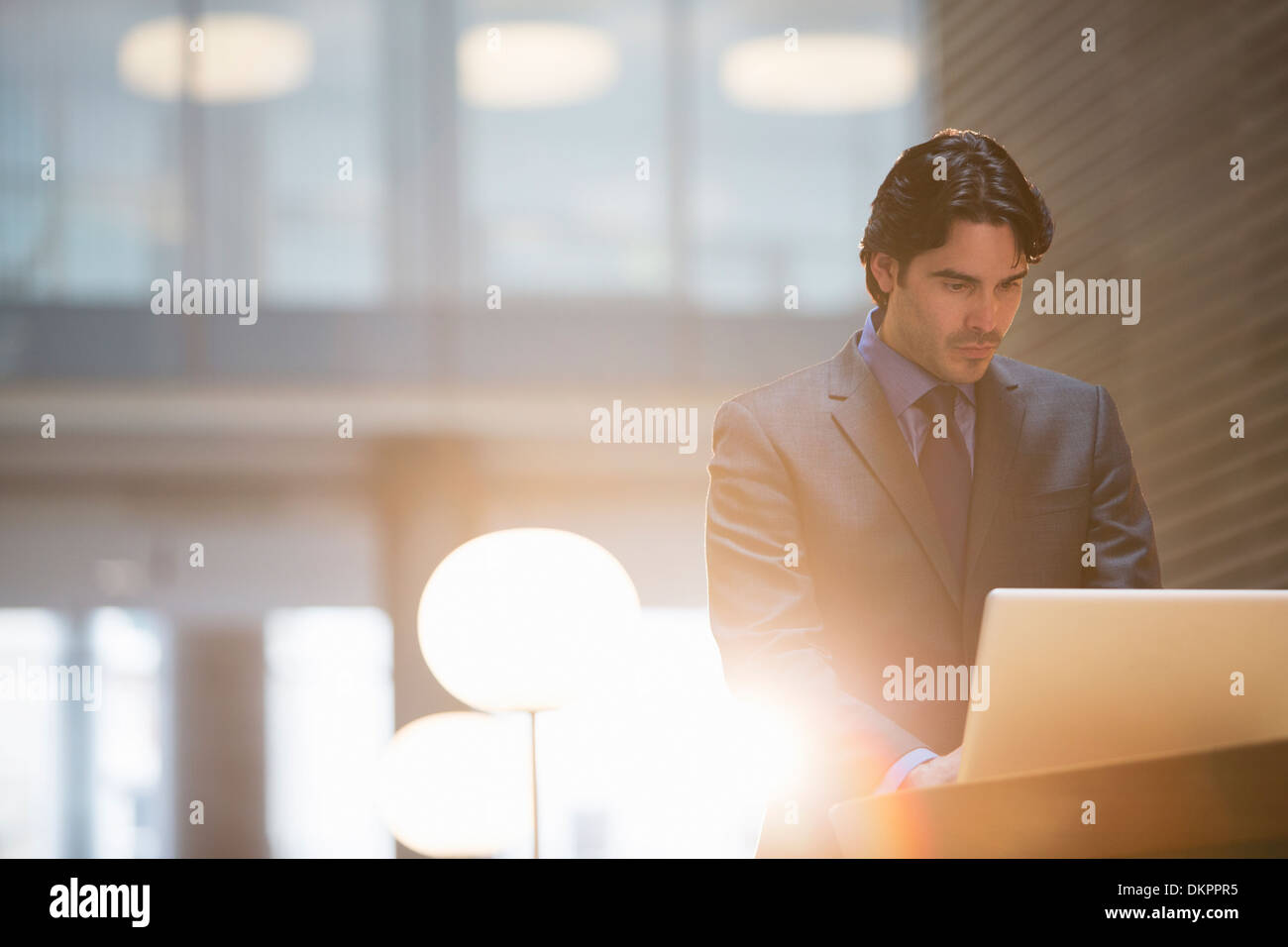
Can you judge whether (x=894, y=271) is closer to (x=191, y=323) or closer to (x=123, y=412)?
(x=191, y=323)

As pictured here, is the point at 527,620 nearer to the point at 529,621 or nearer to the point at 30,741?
the point at 529,621

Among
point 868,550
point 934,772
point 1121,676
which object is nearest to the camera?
point 1121,676

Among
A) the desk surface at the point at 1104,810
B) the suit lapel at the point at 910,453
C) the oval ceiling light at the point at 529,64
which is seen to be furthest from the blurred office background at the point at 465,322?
the desk surface at the point at 1104,810

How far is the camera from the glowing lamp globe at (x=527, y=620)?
2605mm

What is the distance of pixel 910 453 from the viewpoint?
8.20 ft

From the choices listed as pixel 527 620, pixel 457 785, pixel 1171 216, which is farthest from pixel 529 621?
pixel 1171 216

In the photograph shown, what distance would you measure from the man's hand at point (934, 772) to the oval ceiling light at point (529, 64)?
1642 millimetres

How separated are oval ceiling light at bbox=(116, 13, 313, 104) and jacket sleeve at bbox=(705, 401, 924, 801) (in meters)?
1.35

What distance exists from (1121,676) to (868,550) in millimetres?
719

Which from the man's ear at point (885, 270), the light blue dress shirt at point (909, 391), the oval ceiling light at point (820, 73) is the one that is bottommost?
the light blue dress shirt at point (909, 391)

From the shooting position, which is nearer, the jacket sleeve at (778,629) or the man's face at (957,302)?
the jacket sleeve at (778,629)

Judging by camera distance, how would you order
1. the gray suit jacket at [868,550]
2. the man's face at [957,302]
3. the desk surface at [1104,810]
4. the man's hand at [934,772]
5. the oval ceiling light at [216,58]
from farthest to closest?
the oval ceiling light at [216,58]
the man's face at [957,302]
the gray suit jacket at [868,550]
the man's hand at [934,772]
the desk surface at [1104,810]

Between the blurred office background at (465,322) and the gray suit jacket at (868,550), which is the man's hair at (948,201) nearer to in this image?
the blurred office background at (465,322)
